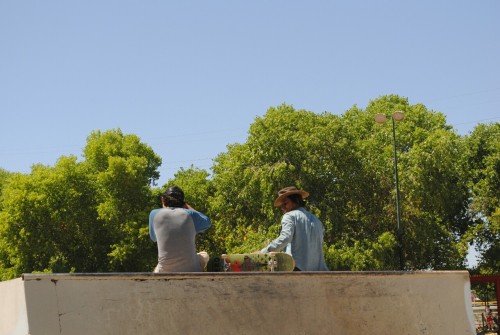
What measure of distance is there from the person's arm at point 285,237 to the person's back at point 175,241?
35.9 inches

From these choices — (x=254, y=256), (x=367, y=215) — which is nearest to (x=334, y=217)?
(x=367, y=215)

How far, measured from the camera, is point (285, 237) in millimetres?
7145

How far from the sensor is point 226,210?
4472cm

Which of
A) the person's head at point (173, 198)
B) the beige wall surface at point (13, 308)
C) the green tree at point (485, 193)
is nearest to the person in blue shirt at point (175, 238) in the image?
the person's head at point (173, 198)

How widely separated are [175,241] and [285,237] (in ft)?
4.04

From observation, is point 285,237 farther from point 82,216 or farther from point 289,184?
point 82,216

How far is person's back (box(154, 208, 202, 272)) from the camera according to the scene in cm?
621

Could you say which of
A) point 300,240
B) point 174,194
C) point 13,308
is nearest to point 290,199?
point 300,240

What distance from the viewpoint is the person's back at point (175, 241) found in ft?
20.4

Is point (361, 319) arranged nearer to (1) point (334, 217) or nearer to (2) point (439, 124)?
(1) point (334, 217)

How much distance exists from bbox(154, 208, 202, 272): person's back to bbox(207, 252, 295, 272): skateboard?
0.20 meters

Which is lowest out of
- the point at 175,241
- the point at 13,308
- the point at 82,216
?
the point at 13,308

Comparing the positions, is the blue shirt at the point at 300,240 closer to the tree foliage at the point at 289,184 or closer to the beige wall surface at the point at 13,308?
the beige wall surface at the point at 13,308

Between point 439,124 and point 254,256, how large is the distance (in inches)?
1926
